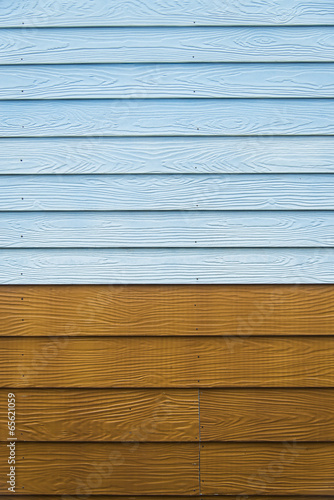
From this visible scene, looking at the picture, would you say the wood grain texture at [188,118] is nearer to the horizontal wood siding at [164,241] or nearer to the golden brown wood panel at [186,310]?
the horizontal wood siding at [164,241]

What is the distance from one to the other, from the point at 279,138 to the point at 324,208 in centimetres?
36

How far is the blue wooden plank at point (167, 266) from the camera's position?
1904 mm

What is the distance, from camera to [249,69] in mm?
1932

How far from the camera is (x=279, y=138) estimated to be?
1.92 m

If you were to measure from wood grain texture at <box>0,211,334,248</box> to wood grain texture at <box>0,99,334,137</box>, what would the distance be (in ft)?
1.16

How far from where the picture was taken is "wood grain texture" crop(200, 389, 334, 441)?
188cm

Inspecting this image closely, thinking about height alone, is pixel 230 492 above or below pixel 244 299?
below

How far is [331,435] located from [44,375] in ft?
4.07

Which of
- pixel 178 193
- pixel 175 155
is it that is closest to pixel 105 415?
pixel 178 193

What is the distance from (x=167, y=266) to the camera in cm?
191

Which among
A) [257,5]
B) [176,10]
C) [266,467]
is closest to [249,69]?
[257,5]

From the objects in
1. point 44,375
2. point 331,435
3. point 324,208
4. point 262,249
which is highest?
point 324,208

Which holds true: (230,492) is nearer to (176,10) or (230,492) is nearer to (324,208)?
(324,208)

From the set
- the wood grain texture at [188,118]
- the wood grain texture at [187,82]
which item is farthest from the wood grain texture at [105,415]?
the wood grain texture at [187,82]
